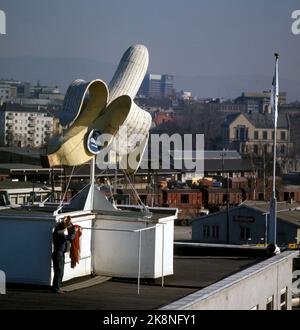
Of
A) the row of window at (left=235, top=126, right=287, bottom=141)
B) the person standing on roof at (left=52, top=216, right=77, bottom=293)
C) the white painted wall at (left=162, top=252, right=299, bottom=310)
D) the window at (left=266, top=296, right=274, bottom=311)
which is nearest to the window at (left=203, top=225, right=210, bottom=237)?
the white painted wall at (left=162, top=252, right=299, bottom=310)

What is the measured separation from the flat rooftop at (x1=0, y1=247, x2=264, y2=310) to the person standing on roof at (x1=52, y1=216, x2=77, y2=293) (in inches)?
5.9

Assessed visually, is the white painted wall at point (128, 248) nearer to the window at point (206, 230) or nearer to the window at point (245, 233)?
the window at point (245, 233)

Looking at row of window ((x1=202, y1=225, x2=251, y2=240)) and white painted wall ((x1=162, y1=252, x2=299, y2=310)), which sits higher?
white painted wall ((x1=162, y1=252, x2=299, y2=310))

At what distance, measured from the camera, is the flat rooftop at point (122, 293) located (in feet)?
33.1

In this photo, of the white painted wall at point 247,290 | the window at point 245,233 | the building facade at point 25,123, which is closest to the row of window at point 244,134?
the building facade at point 25,123

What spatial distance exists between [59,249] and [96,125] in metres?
1.91

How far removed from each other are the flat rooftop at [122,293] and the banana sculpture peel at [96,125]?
1484 mm

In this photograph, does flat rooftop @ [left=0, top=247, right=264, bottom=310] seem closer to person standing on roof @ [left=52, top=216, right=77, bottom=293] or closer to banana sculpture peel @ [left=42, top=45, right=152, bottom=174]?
person standing on roof @ [left=52, top=216, right=77, bottom=293]

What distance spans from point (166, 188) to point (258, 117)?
9390 centimetres

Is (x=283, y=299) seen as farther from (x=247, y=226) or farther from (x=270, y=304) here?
(x=247, y=226)

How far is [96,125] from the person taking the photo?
40.0 feet

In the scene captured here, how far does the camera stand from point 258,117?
513 feet

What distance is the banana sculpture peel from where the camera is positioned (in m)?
11.9

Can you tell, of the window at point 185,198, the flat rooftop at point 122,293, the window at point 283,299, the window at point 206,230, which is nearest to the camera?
the flat rooftop at point 122,293
